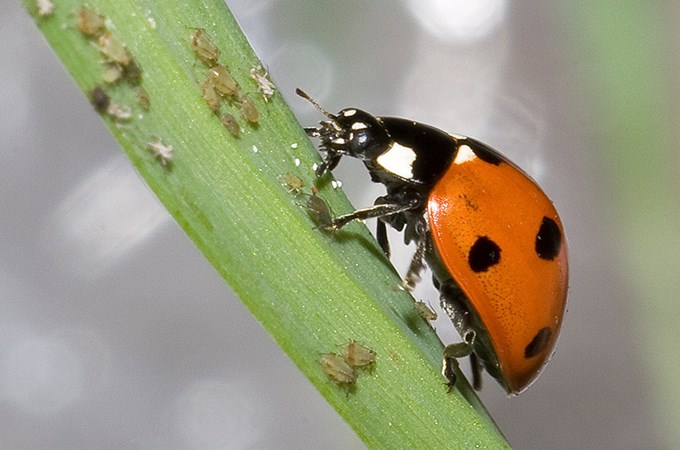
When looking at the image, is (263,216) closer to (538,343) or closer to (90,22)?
(90,22)

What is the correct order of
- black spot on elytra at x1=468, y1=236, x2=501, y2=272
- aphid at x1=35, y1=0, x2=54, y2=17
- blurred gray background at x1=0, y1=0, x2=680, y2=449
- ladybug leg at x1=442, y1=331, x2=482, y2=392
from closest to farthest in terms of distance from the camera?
aphid at x1=35, y1=0, x2=54, y2=17 < ladybug leg at x1=442, y1=331, x2=482, y2=392 < black spot on elytra at x1=468, y1=236, x2=501, y2=272 < blurred gray background at x1=0, y1=0, x2=680, y2=449

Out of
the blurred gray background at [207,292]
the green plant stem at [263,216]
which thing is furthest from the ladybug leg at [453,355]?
the blurred gray background at [207,292]

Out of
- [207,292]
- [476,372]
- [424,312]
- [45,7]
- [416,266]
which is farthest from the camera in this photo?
[207,292]

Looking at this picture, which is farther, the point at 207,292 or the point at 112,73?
the point at 207,292

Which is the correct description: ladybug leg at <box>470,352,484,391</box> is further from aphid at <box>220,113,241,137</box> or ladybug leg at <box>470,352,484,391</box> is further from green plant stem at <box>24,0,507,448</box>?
aphid at <box>220,113,241,137</box>

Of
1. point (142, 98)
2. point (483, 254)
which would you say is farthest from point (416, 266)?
point (142, 98)

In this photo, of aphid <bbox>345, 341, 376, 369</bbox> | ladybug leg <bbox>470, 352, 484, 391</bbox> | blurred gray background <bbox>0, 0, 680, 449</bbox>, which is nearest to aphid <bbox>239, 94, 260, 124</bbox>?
aphid <bbox>345, 341, 376, 369</bbox>
